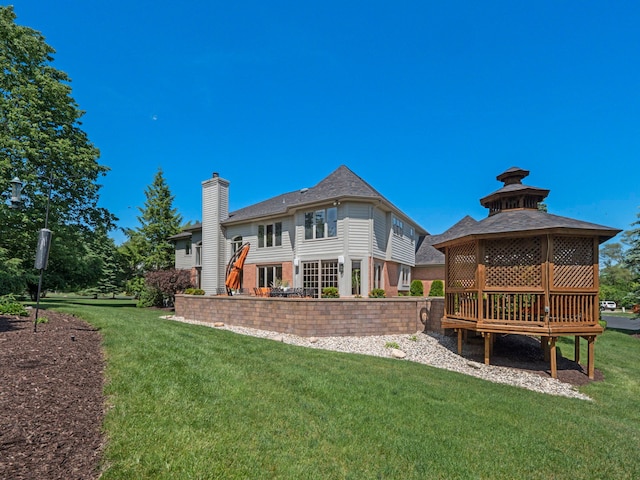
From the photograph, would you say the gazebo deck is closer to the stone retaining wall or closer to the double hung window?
the stone retaining wall

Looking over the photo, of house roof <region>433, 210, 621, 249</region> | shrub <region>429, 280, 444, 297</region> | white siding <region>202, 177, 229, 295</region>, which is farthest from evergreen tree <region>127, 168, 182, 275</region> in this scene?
house roof <region>433, 210, 621, 249</region>

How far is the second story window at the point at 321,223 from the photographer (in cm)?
1691

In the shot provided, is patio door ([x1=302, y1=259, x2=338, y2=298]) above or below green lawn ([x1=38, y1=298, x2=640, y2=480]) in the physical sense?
above

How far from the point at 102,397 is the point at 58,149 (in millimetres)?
16602

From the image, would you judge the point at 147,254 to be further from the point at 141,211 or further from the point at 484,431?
the point at 484,431

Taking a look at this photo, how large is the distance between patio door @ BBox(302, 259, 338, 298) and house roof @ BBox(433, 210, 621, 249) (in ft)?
23.8

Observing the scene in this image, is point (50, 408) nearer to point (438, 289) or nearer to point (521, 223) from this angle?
point (521, 223)

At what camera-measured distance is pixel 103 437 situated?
3.08m

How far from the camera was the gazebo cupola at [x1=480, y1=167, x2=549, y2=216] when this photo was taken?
11180 mm

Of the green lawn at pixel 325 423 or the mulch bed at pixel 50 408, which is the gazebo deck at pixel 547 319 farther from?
the mulch bed at pixel 50 408

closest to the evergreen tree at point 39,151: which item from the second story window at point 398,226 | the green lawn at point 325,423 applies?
the green lawn at point 325,423

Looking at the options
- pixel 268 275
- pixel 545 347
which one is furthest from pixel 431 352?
pixel 268 275

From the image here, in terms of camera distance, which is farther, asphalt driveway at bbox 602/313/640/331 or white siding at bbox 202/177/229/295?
white siding at bbox 202/177/229/295

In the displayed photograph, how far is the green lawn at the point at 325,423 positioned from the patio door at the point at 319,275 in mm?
9748
